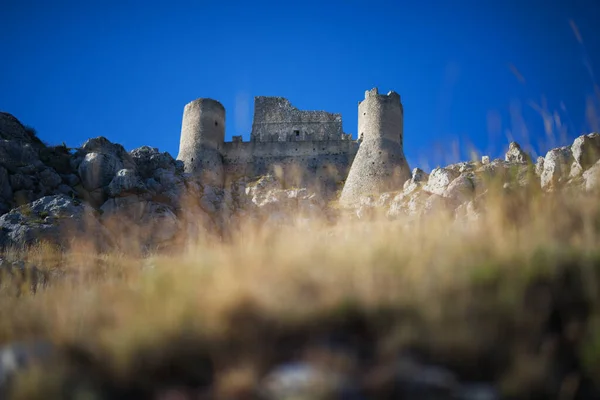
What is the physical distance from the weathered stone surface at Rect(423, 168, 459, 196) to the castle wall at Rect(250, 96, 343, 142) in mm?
16994

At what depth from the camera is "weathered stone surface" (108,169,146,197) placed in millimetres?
19875

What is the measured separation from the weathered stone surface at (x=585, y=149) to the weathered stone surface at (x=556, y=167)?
0.30 meters

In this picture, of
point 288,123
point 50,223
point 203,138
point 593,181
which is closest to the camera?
point 593,181

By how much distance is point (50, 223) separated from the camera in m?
14.5

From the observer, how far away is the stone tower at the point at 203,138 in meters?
37.1

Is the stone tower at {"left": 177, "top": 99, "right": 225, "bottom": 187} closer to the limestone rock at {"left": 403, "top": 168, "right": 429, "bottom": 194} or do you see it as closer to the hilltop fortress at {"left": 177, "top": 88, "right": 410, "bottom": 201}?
the hilltop fortress at {"left": 177, "top": 88, "right": 410, "bottom": 201}

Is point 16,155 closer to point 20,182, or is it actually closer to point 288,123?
point 20,182

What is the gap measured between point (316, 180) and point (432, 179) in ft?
39.7

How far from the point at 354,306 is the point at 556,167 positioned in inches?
449

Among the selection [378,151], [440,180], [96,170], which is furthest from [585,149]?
[378,151]

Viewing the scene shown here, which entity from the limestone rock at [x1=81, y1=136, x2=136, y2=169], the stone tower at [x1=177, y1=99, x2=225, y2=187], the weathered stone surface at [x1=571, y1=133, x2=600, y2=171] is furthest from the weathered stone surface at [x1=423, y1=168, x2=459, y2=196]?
the stone tower at [x1=177, y1=99, x2=225, y2=187]

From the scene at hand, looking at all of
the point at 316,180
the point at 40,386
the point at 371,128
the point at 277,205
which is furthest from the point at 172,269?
the point at 371,128

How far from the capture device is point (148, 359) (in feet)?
10.5

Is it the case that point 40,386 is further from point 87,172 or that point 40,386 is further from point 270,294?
point 87,172
